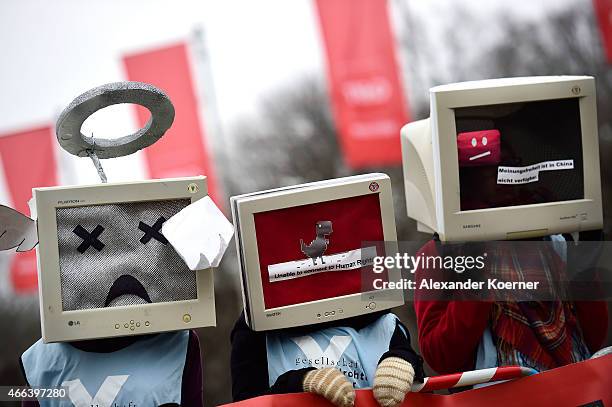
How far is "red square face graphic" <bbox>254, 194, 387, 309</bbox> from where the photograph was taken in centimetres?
188

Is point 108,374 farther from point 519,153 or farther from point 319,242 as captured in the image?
point 519,153

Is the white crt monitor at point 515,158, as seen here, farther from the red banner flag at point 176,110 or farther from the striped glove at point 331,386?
the red banner flag at point 176,110

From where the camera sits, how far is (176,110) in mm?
3570

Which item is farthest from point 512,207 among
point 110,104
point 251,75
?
point 251,75

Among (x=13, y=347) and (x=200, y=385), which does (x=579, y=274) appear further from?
(x=13, y=347)

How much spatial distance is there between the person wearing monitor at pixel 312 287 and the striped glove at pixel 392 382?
22 millimetres

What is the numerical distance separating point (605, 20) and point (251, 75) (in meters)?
1.70

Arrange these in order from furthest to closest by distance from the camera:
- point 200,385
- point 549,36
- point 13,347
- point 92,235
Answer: point 549,36
point 13,347
point 200,385
point 92,235

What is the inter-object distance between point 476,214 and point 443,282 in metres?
0.20

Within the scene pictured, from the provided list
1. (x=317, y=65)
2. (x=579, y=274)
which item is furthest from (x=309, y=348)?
(x=317, y=65)

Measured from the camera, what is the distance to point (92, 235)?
183 cm

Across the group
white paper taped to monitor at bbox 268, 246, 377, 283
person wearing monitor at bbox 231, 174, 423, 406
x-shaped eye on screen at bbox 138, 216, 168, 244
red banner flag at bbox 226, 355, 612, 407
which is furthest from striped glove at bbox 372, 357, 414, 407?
x-shaped eye on screen at bbox 138, 216, 168, 244

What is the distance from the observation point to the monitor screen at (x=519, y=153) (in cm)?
199

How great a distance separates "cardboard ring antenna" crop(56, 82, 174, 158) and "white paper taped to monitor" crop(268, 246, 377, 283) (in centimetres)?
45
